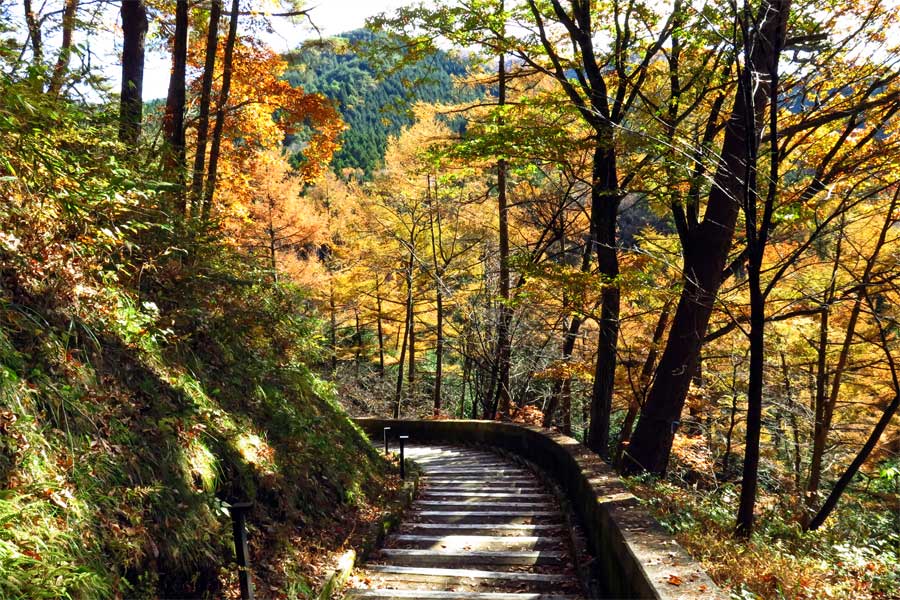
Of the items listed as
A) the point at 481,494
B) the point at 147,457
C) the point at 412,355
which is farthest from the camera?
the point at 412,355

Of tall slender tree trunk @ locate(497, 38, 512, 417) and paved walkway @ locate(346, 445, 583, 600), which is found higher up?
tall slender tree trunk @ locate(497, 38, 512, 417)

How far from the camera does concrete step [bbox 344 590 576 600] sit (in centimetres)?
444

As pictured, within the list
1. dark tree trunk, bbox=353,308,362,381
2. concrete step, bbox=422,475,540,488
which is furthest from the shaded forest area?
dark tree trunk, bbox=353,308,362,381

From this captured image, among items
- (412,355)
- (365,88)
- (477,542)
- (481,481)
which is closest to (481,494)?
(481,481)

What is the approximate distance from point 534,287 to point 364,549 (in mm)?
5590

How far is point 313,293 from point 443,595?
6.25 metres

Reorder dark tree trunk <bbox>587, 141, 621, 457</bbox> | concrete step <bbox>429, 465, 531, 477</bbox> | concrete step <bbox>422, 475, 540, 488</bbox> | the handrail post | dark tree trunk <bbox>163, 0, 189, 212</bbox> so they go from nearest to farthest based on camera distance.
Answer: the handrail post → dark tree trunk <bbox>587, 141, 621, 457</bbox> → dark tree trunk <bbox>163, 0, 189, 212</bbox> → concrete step <bbox>422, 475, 540, 488</bbox> → concrete step <bbox>429, 465, 531, 477</bbox>

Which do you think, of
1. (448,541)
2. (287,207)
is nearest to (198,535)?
(448,541)

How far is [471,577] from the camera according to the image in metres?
5.02

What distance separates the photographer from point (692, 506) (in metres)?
7.01

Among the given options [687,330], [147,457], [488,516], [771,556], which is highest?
[687,330]

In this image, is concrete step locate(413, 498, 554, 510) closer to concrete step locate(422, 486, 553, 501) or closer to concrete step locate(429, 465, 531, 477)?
concrete step locate(422, 486, 553, 501)

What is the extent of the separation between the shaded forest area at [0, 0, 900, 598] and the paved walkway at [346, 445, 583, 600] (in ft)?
2.01

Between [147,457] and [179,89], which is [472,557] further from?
[179,89]
